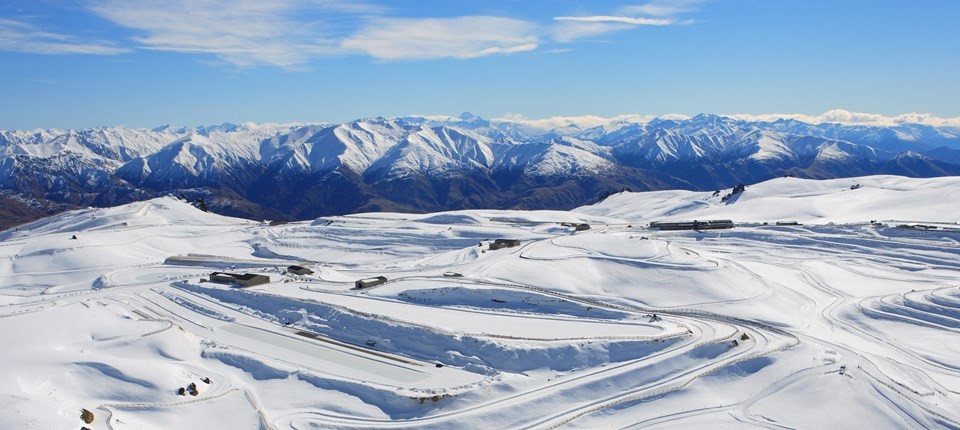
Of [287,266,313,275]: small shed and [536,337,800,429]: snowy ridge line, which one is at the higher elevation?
[287,266,313,275]: small shed

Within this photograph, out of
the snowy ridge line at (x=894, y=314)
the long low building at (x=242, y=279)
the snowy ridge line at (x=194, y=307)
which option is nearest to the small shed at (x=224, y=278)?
the long low building at (x=242, y=279)

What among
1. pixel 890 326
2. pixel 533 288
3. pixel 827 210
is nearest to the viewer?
pixel 890 326

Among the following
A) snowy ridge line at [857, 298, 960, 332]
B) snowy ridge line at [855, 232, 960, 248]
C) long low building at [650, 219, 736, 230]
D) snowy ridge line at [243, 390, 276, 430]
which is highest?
long low building at [650, 219, 736, 230]

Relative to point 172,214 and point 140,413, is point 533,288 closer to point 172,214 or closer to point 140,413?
point 140,413

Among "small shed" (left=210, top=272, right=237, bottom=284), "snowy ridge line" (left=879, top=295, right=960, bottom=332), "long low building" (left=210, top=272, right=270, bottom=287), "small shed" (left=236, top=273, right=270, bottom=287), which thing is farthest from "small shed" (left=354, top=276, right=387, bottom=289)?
"snowy ridge line" (left=879, top=295, right=960, bottom=332)

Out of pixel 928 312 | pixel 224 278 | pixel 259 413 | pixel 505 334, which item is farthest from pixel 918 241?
pixel 224 278

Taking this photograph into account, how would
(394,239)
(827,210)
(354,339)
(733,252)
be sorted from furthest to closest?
(827,210)
(394,239)
(733,252)
(354,339)

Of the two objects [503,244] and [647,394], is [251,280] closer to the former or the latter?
[503,244]

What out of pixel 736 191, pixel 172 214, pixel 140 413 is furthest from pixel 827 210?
pixel 172 214

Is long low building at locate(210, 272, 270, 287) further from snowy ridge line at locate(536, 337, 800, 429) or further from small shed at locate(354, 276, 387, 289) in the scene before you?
snowy ridge line at locate(536, 337, 800, 429)
